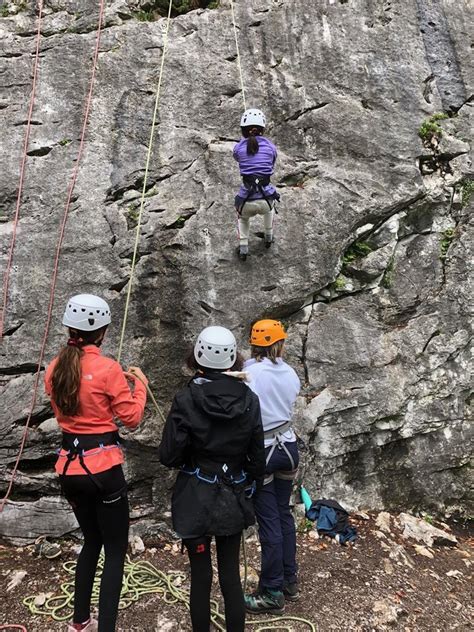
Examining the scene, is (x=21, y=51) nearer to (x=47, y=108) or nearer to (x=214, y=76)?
(x=47, y=108)

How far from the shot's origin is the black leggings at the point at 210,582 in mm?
3137

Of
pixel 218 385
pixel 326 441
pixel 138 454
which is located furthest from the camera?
pixel 326 441

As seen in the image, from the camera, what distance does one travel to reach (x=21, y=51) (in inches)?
282

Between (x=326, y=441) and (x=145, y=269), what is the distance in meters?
2.85

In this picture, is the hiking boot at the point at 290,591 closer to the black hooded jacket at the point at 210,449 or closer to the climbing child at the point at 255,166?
the black hooded jacket at the point at 210,449

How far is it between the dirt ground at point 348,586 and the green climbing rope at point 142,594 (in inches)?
1.5

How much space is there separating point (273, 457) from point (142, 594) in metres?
1.62

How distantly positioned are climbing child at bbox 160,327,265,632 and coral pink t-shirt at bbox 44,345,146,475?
333 mm

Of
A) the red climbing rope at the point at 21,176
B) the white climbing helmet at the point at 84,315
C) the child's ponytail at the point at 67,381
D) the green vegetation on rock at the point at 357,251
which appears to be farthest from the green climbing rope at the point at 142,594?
the green vegetation on rock at the point at 357,251

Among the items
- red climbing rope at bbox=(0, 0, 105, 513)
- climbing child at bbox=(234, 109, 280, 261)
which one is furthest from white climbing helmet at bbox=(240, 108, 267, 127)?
red climbing rope at bbox=(0, 0, 105, 513)

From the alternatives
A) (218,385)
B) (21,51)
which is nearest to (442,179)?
(218,385)

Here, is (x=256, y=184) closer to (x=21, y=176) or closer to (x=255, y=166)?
(x=255, y=166)

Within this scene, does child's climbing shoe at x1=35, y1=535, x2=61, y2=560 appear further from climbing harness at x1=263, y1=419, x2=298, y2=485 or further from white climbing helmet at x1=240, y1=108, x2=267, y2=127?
white climbing helmet at x1=240, y1=108, x2=267, y2=127

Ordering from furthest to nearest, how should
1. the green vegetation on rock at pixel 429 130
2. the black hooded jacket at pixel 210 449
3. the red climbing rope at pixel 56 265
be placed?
the green vegetation on rock at pixel 429 130 → the red climbing rope at pixel 56 265 → the black hooded jacket at pixel 210 449
